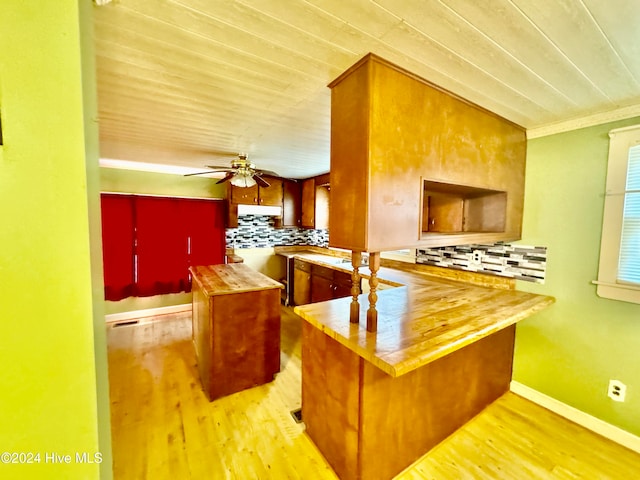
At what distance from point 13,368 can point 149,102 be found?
1.56 meters

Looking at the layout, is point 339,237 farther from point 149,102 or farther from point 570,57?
point 149,102

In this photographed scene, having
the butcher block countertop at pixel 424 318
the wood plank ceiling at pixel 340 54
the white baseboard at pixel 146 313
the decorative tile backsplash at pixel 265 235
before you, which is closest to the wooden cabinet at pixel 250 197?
the decorative tile backsplash at pixel 265 235

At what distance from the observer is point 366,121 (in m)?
1.11

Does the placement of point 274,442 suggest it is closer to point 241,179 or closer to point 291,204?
point 241,179

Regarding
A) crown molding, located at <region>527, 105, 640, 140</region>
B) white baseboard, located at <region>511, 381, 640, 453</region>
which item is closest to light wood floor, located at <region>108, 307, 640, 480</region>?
white baseboard, located at <region>511, 381, 640, 453</region>

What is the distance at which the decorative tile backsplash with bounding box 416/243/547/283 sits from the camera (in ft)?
6.48

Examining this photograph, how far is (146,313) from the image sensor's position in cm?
375

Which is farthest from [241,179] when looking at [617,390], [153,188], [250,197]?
[617,390]

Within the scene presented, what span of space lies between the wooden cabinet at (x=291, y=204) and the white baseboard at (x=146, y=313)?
209cm

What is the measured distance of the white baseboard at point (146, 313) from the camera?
3.56 m

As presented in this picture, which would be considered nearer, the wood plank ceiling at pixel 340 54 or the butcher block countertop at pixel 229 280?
the wood plank ceiling at pixel 340 54

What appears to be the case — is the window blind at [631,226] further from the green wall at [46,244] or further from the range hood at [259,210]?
the range hood at [259,210]

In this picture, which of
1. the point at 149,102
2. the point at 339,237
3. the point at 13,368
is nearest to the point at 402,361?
the point at 339,237

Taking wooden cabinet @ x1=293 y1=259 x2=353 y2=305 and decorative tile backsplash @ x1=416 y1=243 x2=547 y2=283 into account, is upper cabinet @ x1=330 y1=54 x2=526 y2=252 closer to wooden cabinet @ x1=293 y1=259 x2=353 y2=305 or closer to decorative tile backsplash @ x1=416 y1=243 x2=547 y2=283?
decorative tile backsplash @ x1=416 y1=243 x2=547 y2=283
